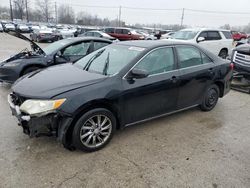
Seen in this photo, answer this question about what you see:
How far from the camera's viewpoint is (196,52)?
4289 mm

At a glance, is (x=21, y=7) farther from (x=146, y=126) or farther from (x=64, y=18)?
(x=146, y=126)

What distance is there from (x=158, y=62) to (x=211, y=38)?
8.97 meters

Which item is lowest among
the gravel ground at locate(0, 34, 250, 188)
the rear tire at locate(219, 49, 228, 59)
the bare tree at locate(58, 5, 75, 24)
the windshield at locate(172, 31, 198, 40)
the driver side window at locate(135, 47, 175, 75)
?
the gravel ground at locate(0, 34, 250, 188)

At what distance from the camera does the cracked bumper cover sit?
8.90 feet

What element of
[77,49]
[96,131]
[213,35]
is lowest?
[96,131]

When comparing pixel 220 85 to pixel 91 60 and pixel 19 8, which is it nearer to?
pixel 91 60

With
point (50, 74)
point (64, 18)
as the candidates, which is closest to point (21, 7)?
point (64, 18)

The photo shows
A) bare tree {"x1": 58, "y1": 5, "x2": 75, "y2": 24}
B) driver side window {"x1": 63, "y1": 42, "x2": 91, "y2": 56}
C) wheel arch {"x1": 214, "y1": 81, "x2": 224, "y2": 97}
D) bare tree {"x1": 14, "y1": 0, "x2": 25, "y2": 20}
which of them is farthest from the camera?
bare tree {"x1": 58, "y1": 5, "x2": 75, "y2": 24}

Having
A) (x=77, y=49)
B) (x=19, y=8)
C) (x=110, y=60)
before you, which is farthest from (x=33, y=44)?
(x=19, y=8)

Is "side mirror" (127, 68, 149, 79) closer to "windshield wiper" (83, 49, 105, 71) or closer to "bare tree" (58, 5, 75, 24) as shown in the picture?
"windshield wiper" (83, 49, 105, 71)

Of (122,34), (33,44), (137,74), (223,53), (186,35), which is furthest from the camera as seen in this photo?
(122,34)

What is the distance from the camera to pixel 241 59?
6.61 meters

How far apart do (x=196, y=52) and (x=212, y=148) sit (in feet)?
6.32

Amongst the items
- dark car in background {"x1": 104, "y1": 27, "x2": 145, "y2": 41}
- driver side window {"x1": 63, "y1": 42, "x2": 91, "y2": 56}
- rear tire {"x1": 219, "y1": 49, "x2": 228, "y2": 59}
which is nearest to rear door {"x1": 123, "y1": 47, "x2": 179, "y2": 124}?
driver side window {"x1": 63, "y1": 42, "x2": 91, "y2": 56}
